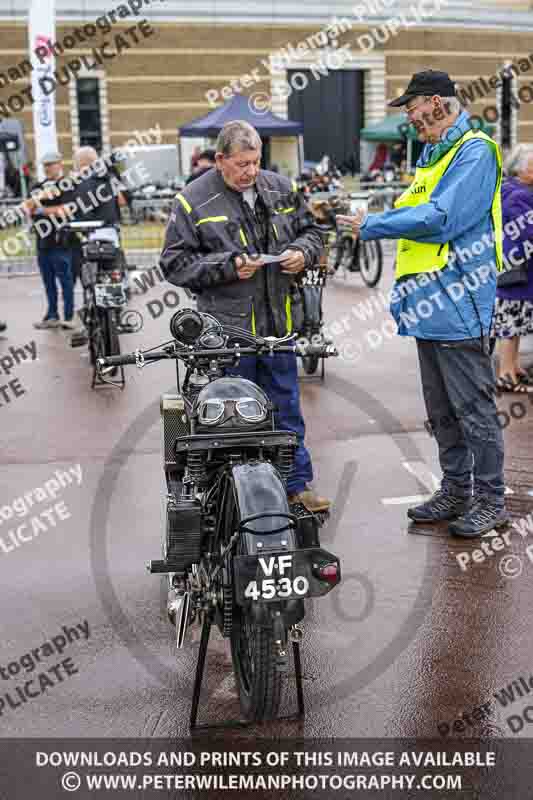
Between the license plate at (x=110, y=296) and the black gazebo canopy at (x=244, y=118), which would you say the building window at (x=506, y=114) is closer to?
the black gazebo canopy at (x=244, y=118)

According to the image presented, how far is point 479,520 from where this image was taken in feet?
17.2

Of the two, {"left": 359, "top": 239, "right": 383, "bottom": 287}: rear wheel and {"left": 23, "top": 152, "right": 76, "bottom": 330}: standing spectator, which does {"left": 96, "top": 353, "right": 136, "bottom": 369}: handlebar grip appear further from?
{"left": 359, "top": 239, "right": 383, "bottom": 287}: rear wheel

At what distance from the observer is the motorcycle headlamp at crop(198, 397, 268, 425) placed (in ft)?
12.0

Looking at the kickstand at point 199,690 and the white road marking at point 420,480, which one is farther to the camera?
the white road marking at point 420,480

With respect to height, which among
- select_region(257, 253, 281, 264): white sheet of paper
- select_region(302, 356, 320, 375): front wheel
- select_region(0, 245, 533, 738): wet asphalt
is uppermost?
select_region(257, 253, 281, 264): white sheet of paper

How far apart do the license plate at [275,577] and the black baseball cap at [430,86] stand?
2660 mm

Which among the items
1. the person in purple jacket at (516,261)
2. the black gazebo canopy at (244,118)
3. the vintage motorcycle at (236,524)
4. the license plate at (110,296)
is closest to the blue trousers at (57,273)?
the license plate at (110,296)

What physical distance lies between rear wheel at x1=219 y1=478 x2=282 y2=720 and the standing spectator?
8.26 meters

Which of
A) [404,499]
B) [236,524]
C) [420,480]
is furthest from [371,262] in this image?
[236,524]

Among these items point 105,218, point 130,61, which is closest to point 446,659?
point 105,218

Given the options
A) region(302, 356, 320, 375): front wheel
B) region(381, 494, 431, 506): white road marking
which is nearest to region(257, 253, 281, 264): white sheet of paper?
region(381, 494, 431, 506): white road marking

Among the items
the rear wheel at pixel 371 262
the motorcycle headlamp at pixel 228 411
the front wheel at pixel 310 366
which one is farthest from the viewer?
the rear wheel at pixel 371 262

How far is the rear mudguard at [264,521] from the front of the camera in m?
3.18

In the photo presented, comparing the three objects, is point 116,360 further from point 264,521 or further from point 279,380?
point 279,380
